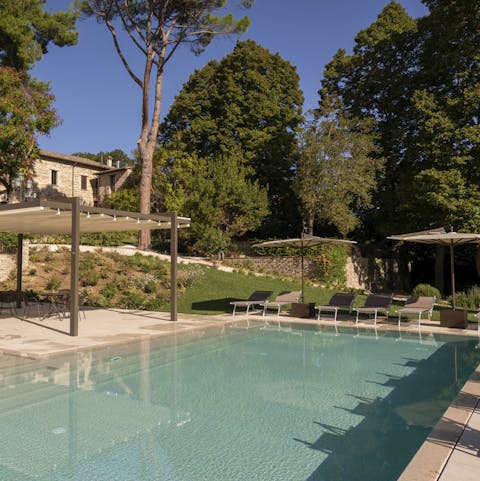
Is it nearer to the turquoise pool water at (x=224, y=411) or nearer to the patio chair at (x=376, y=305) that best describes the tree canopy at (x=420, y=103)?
the patio chair at (x=376, y=305)

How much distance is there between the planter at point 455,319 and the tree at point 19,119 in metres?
20.9

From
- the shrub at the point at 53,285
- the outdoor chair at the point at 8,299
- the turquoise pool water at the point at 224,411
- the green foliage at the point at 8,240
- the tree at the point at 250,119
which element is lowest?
the turquoise pool water at the point at 224,411

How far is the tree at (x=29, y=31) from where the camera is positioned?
26250 mm

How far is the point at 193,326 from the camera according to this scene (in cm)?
1226

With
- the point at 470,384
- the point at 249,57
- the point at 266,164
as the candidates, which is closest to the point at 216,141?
the point at 266,164

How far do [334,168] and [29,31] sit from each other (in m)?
19.7

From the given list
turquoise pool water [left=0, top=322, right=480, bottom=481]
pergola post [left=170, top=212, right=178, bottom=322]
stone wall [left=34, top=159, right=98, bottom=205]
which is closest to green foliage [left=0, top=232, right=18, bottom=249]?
pergola post [left=170, top=212, right=178, bottom=322]

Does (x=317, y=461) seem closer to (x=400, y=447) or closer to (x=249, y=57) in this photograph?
(x=400, y=447)

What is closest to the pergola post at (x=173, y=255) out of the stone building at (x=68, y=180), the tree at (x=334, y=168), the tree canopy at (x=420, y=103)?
the tree at (x=334, y=168)

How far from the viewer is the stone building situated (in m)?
34.7

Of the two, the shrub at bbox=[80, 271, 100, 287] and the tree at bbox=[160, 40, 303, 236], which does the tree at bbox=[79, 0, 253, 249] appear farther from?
the tree at bbox=[160, 40, 303, 236]

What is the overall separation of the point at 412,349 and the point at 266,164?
2487 centimetres

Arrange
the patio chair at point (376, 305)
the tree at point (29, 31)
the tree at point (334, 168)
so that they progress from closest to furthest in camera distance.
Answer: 1. the patio chair at point (376, 305)
2. the tree at point (334, 168)
3. the tree at point (29, 31)

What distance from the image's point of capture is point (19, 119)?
2328cm
